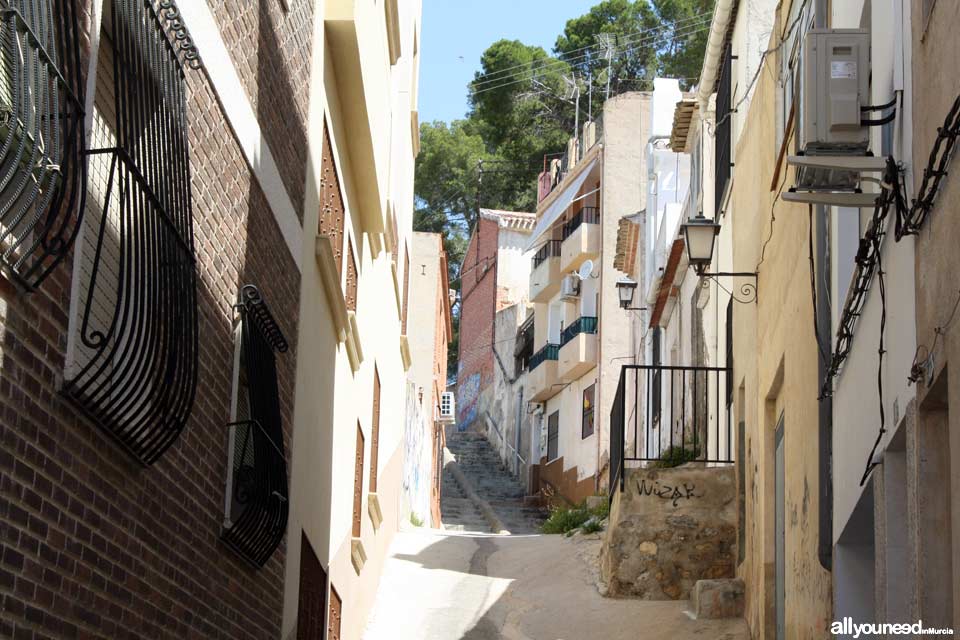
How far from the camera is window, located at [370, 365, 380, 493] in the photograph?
18.3 m

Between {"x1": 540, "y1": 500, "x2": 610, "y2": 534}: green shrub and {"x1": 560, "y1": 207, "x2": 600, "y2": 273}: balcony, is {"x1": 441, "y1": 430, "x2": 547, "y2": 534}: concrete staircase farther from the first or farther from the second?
{"x1": 540, "y1": 500, "x2": 610, "y2": 534}: green shrub

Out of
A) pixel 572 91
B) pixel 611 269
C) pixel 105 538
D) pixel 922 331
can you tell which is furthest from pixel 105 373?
pixel 572 91

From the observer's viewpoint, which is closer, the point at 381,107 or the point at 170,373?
the point at 170,373

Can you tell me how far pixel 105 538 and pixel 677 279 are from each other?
17.8 meters

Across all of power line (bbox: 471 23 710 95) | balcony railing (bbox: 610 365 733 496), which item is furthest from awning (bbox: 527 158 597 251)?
balcony railing (bbox: 610 365 733 496)

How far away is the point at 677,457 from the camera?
1820 centimetres

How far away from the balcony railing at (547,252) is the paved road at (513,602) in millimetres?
19003

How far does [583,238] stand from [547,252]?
13.7 ft

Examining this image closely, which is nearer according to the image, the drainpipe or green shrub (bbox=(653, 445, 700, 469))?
the drainpipe

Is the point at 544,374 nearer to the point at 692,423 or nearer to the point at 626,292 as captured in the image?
the point at 626,292

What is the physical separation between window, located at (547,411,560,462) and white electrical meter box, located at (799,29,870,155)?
32576 mm

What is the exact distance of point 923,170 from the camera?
6.47 m

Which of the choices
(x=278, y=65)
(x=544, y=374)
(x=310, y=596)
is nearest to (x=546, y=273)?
(x=544, y=374)

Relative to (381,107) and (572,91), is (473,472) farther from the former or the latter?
(381,107)
